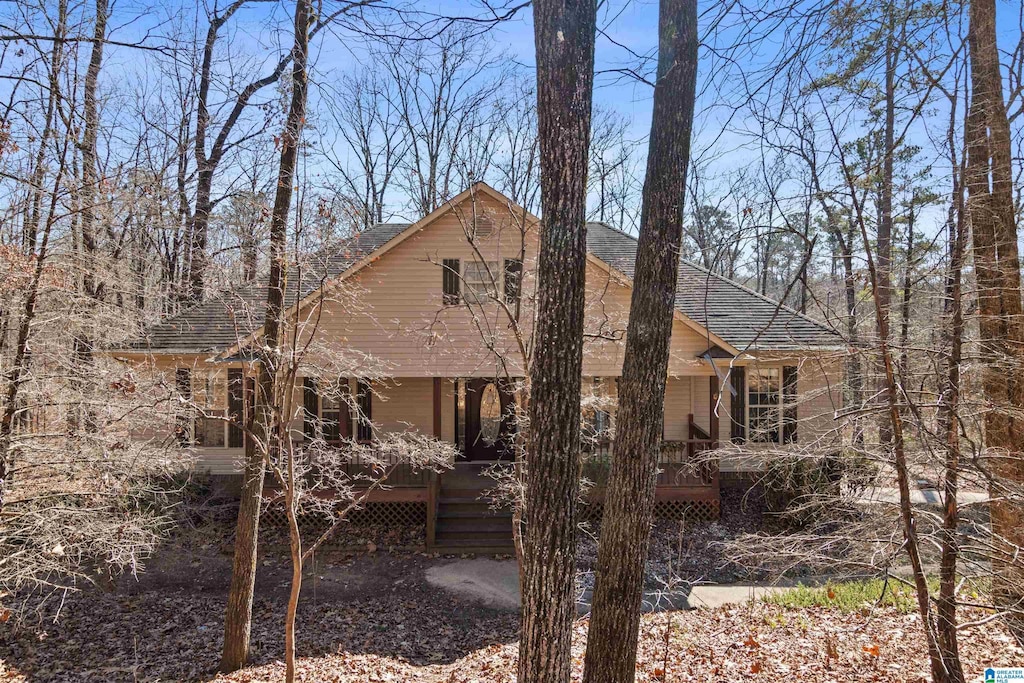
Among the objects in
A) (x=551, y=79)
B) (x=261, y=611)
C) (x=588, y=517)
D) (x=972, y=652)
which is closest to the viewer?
(x=551, y=79)

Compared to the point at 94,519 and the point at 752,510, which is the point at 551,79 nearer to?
the point at 94,519

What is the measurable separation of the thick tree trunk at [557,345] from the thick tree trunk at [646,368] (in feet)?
2.52

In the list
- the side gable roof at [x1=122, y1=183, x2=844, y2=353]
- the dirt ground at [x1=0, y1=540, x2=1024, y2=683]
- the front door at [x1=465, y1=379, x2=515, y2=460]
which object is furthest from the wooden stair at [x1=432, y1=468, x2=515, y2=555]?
the side gable roof at [x1=122, y1=183, x2=844, y2=353]

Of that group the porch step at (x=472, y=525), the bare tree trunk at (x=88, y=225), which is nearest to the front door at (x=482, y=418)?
the porch step at (x=472, y=525)

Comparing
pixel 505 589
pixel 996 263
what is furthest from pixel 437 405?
pixel 996 263

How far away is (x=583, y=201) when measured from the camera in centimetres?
481

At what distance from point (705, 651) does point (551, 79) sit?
21.9 feet

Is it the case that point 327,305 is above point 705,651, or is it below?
above

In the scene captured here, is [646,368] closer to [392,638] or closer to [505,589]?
[392,638]

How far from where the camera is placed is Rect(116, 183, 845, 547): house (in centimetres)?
1220

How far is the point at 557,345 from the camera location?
15.0ft

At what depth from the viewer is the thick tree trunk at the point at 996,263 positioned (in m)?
5.89

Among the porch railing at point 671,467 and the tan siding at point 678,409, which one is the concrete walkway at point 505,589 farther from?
the tan siding at point 678,409

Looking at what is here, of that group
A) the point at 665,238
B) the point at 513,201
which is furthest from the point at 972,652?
the point at 513,201
